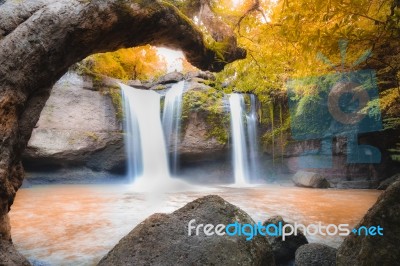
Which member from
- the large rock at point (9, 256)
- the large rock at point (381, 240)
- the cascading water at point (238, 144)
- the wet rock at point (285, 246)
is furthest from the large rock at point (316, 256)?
the cascading water at point (238, 144)

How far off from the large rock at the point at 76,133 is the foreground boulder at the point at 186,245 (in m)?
12.8

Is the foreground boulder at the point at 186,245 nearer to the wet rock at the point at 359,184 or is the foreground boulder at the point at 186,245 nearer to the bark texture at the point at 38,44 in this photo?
the bark texture at the point at 38,44

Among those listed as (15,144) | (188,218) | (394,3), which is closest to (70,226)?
(15,144)

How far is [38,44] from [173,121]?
13419 millimetres

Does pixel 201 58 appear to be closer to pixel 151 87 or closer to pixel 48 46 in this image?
pixel 48 46

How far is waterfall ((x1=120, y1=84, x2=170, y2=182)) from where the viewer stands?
1594 cm

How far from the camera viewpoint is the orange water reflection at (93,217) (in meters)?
4.54

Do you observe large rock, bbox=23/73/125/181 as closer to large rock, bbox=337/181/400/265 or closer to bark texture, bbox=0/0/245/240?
bark texture, bbox=0/0/245/240

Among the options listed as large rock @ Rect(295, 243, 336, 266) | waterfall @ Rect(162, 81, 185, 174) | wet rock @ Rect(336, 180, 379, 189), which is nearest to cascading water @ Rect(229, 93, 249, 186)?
waterfall @ Rect(162, 81, 185, 174)

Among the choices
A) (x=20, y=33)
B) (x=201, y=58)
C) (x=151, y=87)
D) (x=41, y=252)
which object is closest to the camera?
(x=20, y=33)

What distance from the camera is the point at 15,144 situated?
2.93 m

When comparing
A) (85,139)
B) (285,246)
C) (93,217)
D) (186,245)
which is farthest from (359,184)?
(85,139)

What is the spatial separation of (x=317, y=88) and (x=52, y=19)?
11753 millimetres

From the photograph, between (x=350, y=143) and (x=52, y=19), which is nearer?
(x=52, y=19)
